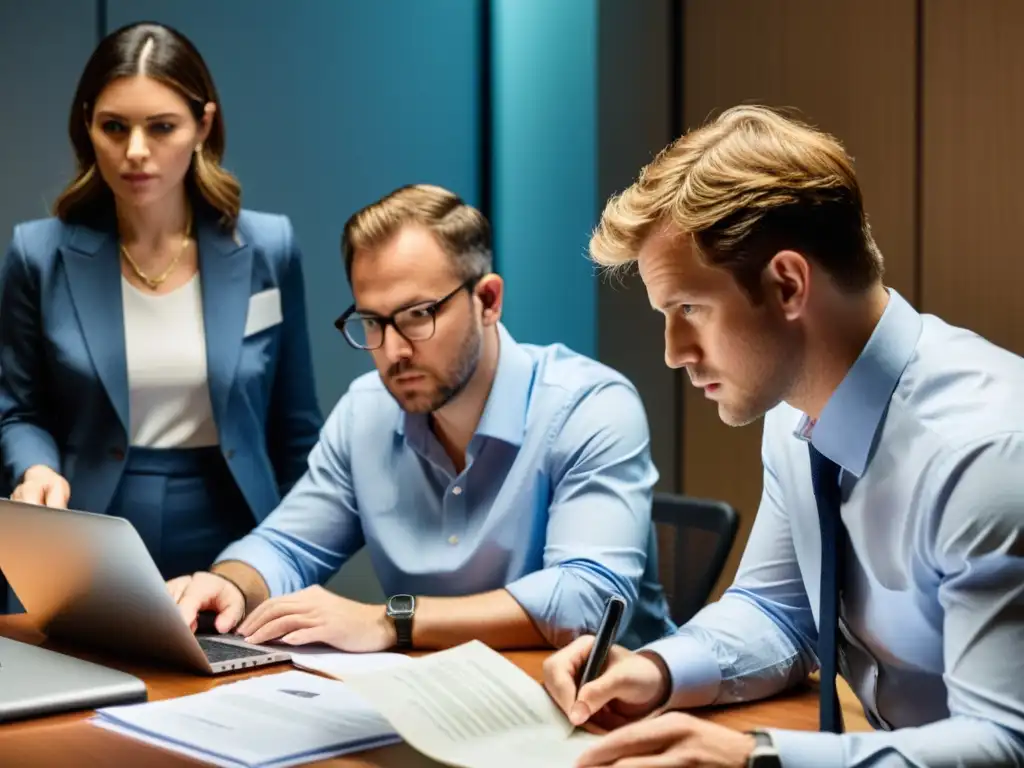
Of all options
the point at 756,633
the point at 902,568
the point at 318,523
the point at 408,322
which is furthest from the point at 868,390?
the point at 318,523

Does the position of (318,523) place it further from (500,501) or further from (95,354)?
(95,354)

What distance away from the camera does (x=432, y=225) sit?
2293 mm

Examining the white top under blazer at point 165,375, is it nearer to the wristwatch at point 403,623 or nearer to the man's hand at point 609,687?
the wristwatch at point 403,623

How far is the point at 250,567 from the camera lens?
2.18 meters

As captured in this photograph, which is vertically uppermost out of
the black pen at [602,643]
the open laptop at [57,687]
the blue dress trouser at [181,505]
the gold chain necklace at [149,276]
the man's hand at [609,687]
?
the gold chain necklace at [149,276]

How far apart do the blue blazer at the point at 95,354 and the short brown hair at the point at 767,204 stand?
1.43 meters

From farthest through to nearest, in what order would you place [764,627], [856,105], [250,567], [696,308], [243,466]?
[856,105], [243,466], [250,567], [764,627], [696,308]

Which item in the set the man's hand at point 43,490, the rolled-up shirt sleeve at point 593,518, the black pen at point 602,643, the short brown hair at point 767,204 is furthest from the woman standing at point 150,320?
the short brown hair at point 767,204

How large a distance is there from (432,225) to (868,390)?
1.06 metres

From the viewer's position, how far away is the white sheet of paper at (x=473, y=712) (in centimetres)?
137

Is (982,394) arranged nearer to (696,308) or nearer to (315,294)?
(696,308)

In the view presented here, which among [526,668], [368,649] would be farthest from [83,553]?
[526,668]

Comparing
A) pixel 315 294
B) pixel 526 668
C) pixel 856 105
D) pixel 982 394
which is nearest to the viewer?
pixel 982 394

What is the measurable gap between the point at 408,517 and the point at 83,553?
0.68 meters
